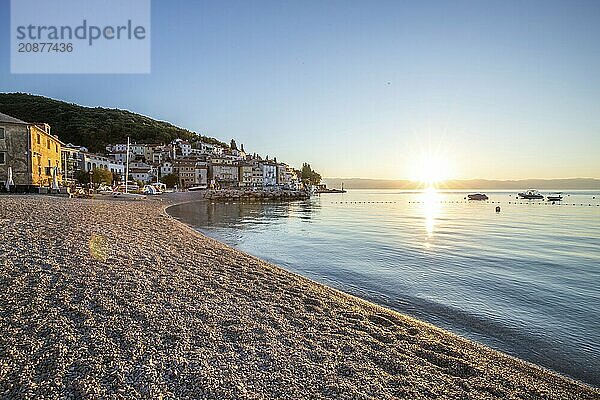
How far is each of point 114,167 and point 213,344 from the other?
299 feet

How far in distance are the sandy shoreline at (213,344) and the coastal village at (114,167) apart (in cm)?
2974

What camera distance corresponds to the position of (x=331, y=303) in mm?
7191

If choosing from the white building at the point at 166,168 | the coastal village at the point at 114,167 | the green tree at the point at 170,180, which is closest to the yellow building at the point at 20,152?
the coastal village at the point at 114,167

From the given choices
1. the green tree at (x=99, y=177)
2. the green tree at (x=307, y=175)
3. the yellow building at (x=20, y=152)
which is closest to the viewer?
the yellow building at (x=20, y=152)

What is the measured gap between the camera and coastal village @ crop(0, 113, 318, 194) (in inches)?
1286

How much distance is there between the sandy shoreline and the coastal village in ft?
97.6

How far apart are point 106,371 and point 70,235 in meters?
8.77

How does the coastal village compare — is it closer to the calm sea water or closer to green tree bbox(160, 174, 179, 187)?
green tree bbox(160, 174, 179, 187)

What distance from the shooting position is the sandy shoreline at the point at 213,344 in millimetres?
3676

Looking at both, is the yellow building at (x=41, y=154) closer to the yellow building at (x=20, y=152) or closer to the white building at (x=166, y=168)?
the yellow building at (x=20, y=152)

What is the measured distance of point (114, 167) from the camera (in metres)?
85.1

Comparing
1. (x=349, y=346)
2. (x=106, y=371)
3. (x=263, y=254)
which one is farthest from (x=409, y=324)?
(x=263, y=254)

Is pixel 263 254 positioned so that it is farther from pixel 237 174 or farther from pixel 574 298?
pixel 237 174

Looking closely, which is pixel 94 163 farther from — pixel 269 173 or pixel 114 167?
pixel 269 173
